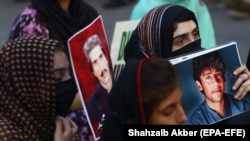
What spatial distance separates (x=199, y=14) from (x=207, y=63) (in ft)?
3.72

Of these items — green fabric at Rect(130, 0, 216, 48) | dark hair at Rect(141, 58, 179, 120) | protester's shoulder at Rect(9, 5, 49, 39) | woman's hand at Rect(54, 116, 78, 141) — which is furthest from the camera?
green fabric at Rect(130, 0, 216, 48)

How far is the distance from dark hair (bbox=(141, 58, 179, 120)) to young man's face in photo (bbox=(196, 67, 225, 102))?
0.94 feet

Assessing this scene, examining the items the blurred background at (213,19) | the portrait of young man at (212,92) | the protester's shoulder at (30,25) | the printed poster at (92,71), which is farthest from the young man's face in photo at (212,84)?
the blurred background at (213,19)

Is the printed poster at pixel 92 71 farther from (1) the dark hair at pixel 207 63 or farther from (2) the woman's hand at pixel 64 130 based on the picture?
(1) the dark hair at pixel 207 63

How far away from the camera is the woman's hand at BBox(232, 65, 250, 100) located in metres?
2.43

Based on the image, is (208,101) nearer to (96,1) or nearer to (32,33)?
(32,33)

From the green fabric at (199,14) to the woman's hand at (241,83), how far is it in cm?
90

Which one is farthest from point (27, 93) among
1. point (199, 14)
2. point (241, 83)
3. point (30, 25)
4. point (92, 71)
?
point (199, 14)

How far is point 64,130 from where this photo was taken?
2.49m

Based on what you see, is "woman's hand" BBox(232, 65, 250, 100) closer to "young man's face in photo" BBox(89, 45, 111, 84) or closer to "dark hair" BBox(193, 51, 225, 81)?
"dark hair" BBox(193, 51, 225, 81)

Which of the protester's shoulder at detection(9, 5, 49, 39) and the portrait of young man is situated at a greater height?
the protester's shoulder at detection(9, 5, 49, 39)

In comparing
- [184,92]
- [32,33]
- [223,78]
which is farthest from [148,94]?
[32,33]

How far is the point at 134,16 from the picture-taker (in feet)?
11.7

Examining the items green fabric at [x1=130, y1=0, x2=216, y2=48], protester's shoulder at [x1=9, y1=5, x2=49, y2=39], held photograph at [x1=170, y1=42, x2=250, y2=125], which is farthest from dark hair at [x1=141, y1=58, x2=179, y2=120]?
green fabric at [x1=130, y1=0, x2=216, y2=48]
